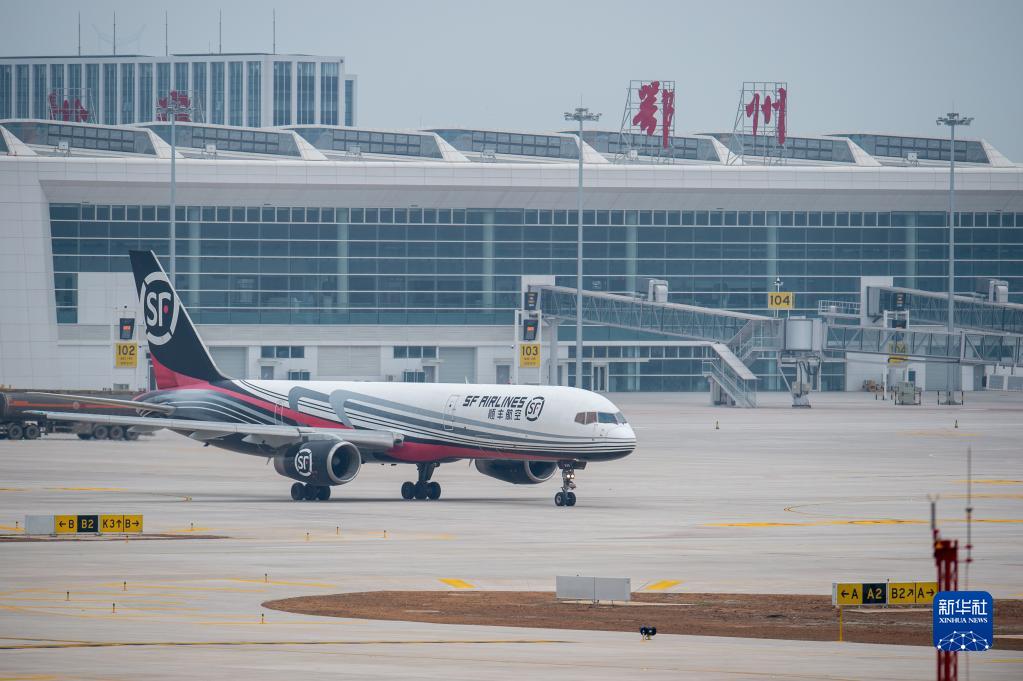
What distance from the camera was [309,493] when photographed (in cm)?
5547

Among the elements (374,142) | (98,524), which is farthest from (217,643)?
(374,142)

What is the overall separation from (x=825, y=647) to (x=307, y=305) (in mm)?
116204

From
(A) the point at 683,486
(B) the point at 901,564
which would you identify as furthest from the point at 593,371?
(B) the point at 901,564

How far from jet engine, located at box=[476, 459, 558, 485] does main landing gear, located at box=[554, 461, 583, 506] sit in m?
1.71

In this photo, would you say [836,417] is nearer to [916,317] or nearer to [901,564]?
[916,317]

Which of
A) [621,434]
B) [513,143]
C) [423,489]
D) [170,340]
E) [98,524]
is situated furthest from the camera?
[513,143]

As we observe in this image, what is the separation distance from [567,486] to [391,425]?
660 cm

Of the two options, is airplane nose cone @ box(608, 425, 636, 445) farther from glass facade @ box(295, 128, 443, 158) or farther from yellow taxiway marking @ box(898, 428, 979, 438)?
glass facade @ box(295, 128, 443, 158)

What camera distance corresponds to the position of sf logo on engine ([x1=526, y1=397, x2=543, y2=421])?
5312 centimetres

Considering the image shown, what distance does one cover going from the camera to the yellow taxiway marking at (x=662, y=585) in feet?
110

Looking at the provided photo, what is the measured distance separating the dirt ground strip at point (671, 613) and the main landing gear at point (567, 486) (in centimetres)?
2023

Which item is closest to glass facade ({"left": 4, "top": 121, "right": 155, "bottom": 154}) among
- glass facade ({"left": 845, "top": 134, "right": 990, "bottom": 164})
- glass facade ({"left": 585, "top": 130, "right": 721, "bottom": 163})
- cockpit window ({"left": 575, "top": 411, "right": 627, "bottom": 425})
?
glass facade ({"left": 585, "top": 130, "right": 721, "bottom": 163})

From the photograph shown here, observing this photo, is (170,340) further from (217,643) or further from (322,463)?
(217,643)

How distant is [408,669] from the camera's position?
931 inches
